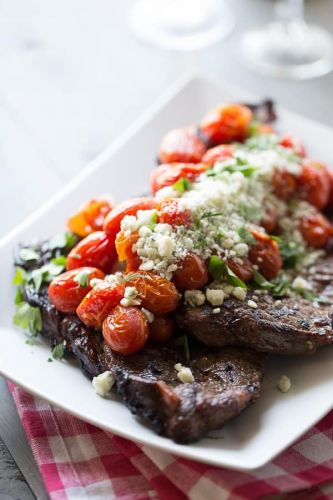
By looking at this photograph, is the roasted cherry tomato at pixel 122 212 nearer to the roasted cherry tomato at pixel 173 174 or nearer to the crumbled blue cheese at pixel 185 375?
the roasted cherry tomato at pixel 173 174

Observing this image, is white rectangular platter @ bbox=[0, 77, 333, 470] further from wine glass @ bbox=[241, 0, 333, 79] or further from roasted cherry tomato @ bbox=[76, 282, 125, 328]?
wine glass @ bbox=[241, 0, 333, 79]

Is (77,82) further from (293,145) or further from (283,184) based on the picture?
(283,184)

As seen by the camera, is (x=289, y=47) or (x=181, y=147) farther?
(x=289, y=47)

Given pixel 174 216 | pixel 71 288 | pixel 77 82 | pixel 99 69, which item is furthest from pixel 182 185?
pixel 99 69

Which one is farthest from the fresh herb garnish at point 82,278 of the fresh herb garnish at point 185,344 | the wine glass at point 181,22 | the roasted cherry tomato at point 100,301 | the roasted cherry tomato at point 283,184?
the wine glass at point 181,22

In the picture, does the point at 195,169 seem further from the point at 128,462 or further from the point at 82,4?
the point at 82,4

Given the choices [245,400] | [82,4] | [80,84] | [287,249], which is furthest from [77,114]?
[245,400]
